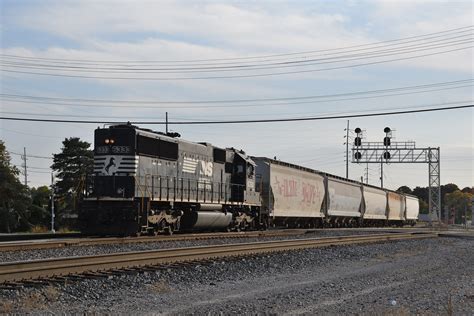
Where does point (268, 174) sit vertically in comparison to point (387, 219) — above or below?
above

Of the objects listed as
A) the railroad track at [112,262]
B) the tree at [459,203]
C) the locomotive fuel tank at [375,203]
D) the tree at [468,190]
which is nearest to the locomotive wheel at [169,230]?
the railroad track at [112,262]

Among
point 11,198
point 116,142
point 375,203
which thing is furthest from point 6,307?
point 375,203

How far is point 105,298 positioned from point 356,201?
38.3 metres

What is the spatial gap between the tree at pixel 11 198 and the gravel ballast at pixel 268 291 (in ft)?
123

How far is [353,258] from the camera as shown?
1648 cm

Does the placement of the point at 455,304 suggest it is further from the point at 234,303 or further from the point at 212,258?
the point at 212,258

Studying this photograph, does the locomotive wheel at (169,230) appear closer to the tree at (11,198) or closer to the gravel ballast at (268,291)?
the gravel ballast at (268,291)

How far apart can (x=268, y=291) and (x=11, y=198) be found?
42599 millimetres

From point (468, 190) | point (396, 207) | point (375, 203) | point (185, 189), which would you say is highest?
point (468, 190)

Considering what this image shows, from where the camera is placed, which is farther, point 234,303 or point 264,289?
point 264,289

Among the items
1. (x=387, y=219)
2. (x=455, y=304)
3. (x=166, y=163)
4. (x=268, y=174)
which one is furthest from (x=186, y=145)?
(x=387, y=219)

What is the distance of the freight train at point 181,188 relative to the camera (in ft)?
67.9

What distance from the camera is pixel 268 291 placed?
9695 mm

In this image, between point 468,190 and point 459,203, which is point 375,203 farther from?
point 468,190
